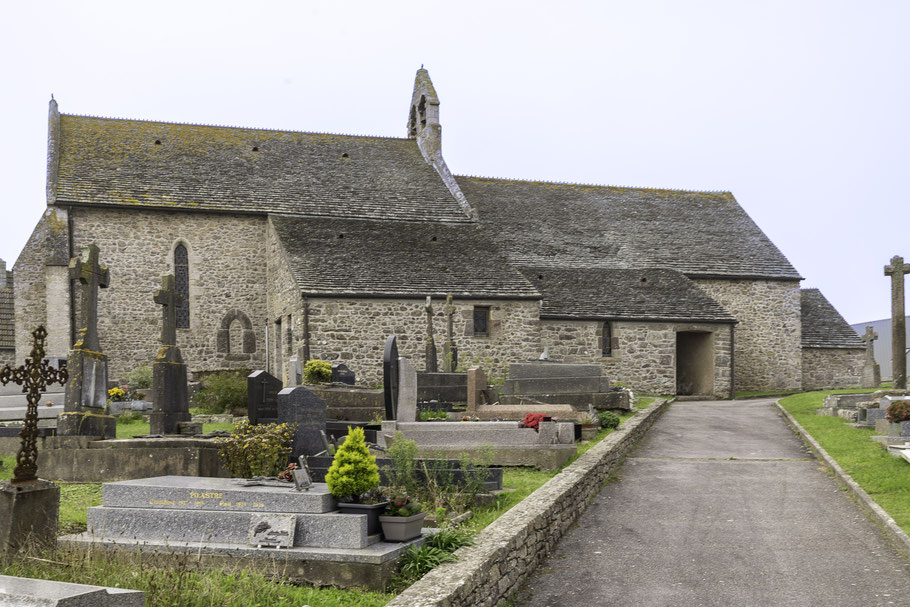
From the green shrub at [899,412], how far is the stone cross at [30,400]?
40.5 ft

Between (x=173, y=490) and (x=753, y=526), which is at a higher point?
(x=173, y=490)

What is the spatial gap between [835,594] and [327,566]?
14.1ft

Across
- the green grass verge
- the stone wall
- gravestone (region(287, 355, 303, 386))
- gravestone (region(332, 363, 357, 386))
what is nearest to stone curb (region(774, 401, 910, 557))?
the green grass verge

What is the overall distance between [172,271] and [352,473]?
20834 mm

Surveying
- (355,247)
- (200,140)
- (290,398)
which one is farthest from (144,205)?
(290,398)

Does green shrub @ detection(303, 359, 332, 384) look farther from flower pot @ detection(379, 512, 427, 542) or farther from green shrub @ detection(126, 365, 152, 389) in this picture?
flower pot @ detection(379, 512, 427, 542)

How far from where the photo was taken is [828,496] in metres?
10.9

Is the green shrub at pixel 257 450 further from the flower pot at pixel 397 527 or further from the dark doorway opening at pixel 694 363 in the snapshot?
the dark doorway opening at pixel 694 363

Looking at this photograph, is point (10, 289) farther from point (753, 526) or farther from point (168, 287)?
point (753, 526)

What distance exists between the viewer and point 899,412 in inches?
536

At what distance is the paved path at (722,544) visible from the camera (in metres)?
7.16

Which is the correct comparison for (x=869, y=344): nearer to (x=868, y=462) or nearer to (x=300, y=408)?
(x=868, y=462)

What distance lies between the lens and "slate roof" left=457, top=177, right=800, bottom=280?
30719mm

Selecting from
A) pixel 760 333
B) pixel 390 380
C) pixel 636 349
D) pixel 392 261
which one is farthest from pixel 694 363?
pixel 390 380
